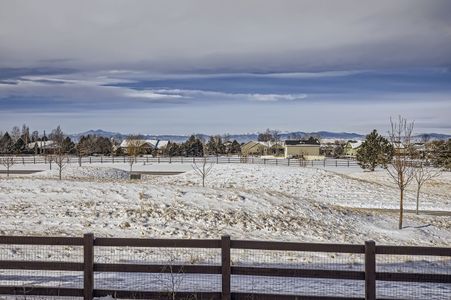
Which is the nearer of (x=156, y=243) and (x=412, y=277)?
(x=412, y=277)

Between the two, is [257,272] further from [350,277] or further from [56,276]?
[56,276]

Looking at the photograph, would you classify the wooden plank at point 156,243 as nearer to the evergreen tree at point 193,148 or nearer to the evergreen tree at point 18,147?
the evergreen tree at point 193,148

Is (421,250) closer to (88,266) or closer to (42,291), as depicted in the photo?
(88,266)

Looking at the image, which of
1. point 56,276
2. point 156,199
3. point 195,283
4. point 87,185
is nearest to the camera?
point 195,283

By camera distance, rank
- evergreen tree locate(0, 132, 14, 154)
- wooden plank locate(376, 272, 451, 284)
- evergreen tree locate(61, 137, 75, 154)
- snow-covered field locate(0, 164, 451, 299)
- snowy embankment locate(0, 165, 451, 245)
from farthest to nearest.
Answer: evergreen tree locate(0, 132, 14, 154) → evergreen tree locate(61, 137, 75, 154) → snowy embankment locate(0, 165, 451, 245) → snow-covered field locate(0, 164, 451, 299) → wooden plank locate(376, 272, 451, 284)

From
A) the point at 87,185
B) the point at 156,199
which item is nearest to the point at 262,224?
the point at 156,199

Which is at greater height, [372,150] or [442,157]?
[372,150]

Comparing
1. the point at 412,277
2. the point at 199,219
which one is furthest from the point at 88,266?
the point at 199,219

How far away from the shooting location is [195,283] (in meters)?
9.62

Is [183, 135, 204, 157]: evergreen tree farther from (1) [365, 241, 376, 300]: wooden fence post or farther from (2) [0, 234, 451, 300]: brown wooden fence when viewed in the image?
(1) [365, 241, 376, 300]: wooden fence post

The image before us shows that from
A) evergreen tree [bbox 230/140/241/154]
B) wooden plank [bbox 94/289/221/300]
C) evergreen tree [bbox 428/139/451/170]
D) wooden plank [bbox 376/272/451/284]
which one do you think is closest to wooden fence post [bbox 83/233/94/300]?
wooden plank [bbox 94/289/221/300]

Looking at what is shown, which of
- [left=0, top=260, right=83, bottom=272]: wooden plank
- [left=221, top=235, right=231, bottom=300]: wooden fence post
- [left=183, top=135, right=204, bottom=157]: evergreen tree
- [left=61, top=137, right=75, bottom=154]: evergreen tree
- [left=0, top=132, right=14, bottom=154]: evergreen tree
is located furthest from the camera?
[left=183, top=135, right=204, bottom=157]: evergreen tree

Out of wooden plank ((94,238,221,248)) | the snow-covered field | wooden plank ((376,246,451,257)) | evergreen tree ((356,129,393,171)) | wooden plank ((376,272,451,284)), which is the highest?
evergreen tree ((356,129,393,171))

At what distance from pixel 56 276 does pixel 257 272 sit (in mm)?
5066
